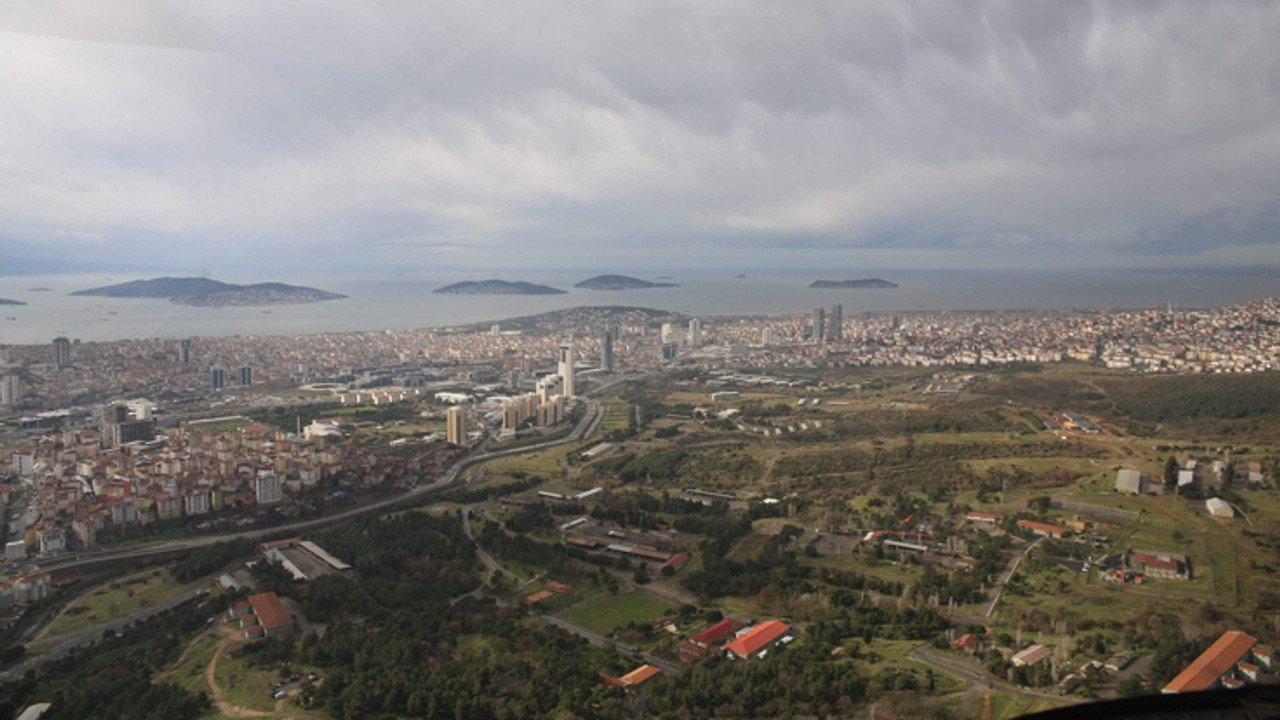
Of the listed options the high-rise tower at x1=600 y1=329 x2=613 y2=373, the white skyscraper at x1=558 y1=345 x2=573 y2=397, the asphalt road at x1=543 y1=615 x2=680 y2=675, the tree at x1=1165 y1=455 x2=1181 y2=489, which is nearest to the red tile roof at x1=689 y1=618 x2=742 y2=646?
the asphalt road at x1=543 y1=615 x2=680 y2=675

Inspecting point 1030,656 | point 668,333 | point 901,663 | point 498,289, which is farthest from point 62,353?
point 498,289

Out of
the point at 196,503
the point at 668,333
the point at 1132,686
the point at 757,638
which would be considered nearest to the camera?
the point at 1132,686

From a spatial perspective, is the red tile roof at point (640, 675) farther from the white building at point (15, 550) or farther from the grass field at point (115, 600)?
the white building at point (15, 550)

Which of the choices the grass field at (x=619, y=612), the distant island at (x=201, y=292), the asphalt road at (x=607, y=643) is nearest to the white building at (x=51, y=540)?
the asphalt road at (x=607, y=643)

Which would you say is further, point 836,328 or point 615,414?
point 836,328

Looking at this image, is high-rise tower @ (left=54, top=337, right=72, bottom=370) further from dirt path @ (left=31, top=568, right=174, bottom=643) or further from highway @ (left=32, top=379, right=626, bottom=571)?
dirt path @ (left=31, top=568, right=174, bottom=643)

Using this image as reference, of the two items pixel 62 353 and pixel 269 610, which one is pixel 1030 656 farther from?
pixel 62 353

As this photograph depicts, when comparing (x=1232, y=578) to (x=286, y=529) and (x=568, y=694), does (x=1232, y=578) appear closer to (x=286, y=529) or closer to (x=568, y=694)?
(x=568, y=694)
